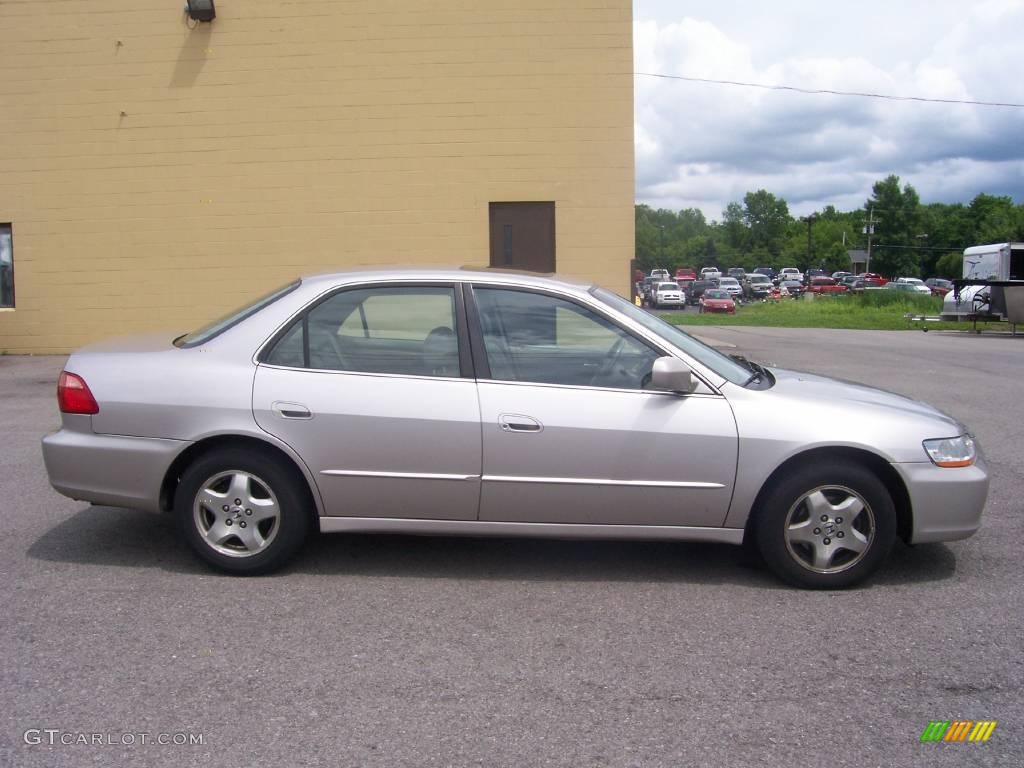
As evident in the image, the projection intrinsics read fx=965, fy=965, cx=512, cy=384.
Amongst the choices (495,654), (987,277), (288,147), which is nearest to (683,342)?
(495,654)

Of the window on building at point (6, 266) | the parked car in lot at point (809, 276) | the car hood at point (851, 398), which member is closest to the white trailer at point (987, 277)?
the car hood at point (851, 398)

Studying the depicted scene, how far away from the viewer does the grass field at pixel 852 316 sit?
32469 mm

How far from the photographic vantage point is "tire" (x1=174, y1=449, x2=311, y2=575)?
15.8 feet

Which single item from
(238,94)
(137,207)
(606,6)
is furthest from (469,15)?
(137,207)

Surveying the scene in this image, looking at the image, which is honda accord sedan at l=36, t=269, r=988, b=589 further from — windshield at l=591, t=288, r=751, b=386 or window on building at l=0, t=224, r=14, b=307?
window on building at l=0, t=224, r=14, b=307

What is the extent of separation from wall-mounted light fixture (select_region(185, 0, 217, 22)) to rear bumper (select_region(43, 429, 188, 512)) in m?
11.9

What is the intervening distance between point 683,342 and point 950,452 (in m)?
1.44

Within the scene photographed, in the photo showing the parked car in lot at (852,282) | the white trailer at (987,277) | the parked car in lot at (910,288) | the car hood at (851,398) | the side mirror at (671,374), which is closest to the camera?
the side mirror at (671,374)

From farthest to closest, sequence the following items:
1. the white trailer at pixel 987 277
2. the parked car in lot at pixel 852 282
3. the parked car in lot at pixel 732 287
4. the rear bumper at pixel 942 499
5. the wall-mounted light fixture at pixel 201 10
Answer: the parked car in lot at pixel 852 282 < the parked car in lot at pixel 732 287 < the white trailer at pixel 987 277 < the wall-mounted light fixture at pixel 201 10 < the rear bumper at pixel 942 499

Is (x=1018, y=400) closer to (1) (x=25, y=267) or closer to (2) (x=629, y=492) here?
(2) (x=629, y=492)

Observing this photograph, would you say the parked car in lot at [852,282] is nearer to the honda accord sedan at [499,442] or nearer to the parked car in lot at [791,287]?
the parked car in lot at [791,287]

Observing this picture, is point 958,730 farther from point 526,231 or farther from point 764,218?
point 764,218

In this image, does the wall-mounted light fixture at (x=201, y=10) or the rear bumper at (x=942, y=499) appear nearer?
the rear bumper at (x=942, y=499)

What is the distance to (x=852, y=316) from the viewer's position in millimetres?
37906
